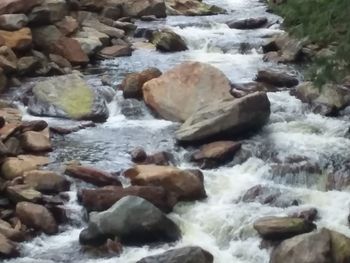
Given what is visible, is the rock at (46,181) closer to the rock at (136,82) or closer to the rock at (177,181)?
the rock at (177,181)

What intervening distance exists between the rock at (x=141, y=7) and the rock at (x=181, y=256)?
506 inches

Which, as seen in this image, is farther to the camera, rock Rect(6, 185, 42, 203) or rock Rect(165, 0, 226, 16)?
rock Rect(165, 0, 226, 16)

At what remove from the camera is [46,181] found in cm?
947

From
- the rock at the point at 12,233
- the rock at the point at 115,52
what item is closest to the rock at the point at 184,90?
the rock at the point at 115,52

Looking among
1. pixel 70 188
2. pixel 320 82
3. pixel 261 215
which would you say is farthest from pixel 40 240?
pixel 320 82

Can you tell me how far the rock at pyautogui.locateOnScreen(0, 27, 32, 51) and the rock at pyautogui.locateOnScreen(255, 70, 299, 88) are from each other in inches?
176

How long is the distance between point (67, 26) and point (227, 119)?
6.55m

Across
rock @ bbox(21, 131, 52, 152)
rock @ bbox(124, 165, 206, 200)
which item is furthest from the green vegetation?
rock @ bbox(21, 131, 52, 152)

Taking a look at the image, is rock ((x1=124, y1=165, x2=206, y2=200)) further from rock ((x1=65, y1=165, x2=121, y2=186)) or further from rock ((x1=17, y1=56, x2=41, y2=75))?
rock ((x1=17, y1=56, x2=41, y2=75))

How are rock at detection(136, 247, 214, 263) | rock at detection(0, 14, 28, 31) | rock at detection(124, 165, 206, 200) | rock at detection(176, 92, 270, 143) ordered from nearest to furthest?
rock at detection(136, 247, 214, 263) → rock at detection(124, 165, 206, 200) → rock at detection(176, 92, 270, 143) → rock at detection(0, 14, 28, 31)

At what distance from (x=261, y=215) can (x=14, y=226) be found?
9.15 ft

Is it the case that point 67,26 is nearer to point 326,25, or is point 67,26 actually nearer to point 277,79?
point 277,79

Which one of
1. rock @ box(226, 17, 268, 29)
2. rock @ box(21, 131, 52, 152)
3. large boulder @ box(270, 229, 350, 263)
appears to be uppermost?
large boulder @ box(270, 229, 350, 263)

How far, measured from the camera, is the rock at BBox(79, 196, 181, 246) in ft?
26.9
